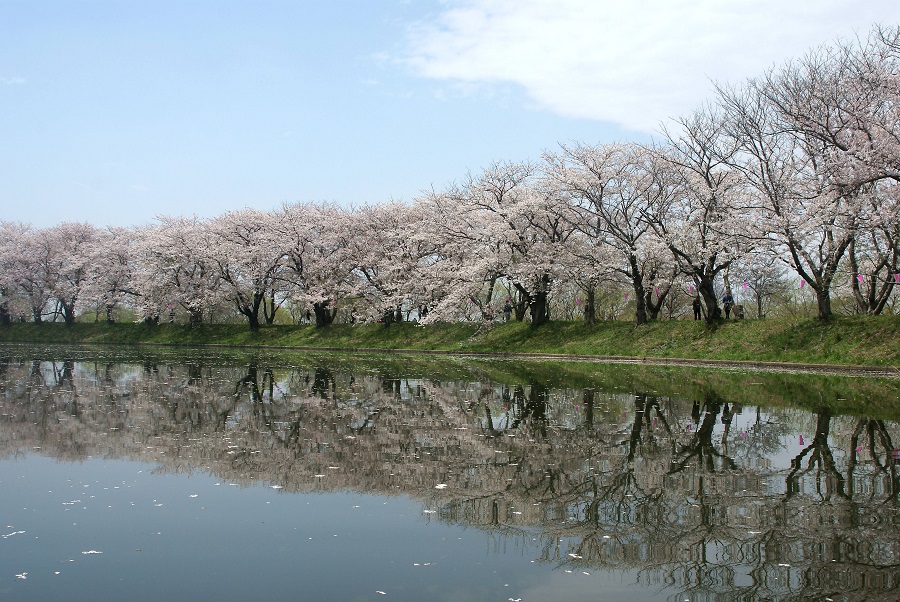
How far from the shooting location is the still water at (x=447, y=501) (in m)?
6.09

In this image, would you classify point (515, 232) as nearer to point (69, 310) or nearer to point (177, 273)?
point (177, 273)

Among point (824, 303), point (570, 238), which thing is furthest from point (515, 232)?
point (824, 303)

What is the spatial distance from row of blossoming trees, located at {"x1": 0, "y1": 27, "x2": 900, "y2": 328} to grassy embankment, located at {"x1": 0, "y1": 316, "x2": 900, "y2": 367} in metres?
1.34

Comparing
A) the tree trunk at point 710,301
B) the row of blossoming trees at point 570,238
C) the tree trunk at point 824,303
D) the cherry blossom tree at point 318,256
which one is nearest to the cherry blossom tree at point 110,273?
the row of blossoming trees at point 570,238

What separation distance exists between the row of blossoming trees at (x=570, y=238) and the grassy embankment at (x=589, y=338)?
134 cm

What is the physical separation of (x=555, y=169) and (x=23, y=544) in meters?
37.3

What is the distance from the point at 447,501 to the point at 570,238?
37.0 metres

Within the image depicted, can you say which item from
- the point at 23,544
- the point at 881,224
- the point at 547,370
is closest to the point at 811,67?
the point at 881,224

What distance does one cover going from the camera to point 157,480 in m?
9.52

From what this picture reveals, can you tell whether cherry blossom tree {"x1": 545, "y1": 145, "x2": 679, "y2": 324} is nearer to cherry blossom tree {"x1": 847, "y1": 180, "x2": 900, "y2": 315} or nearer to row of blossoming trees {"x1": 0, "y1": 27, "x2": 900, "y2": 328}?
row of blossoming trees {"x1": 0, "y1": 27, "x2": 900, "y2": 328}

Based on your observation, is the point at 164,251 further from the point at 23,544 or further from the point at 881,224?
the point at 23,544

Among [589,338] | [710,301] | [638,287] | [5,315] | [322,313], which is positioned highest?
[638,287]

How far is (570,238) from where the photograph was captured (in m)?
44.1

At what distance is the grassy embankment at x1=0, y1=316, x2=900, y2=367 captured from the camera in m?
29.4
